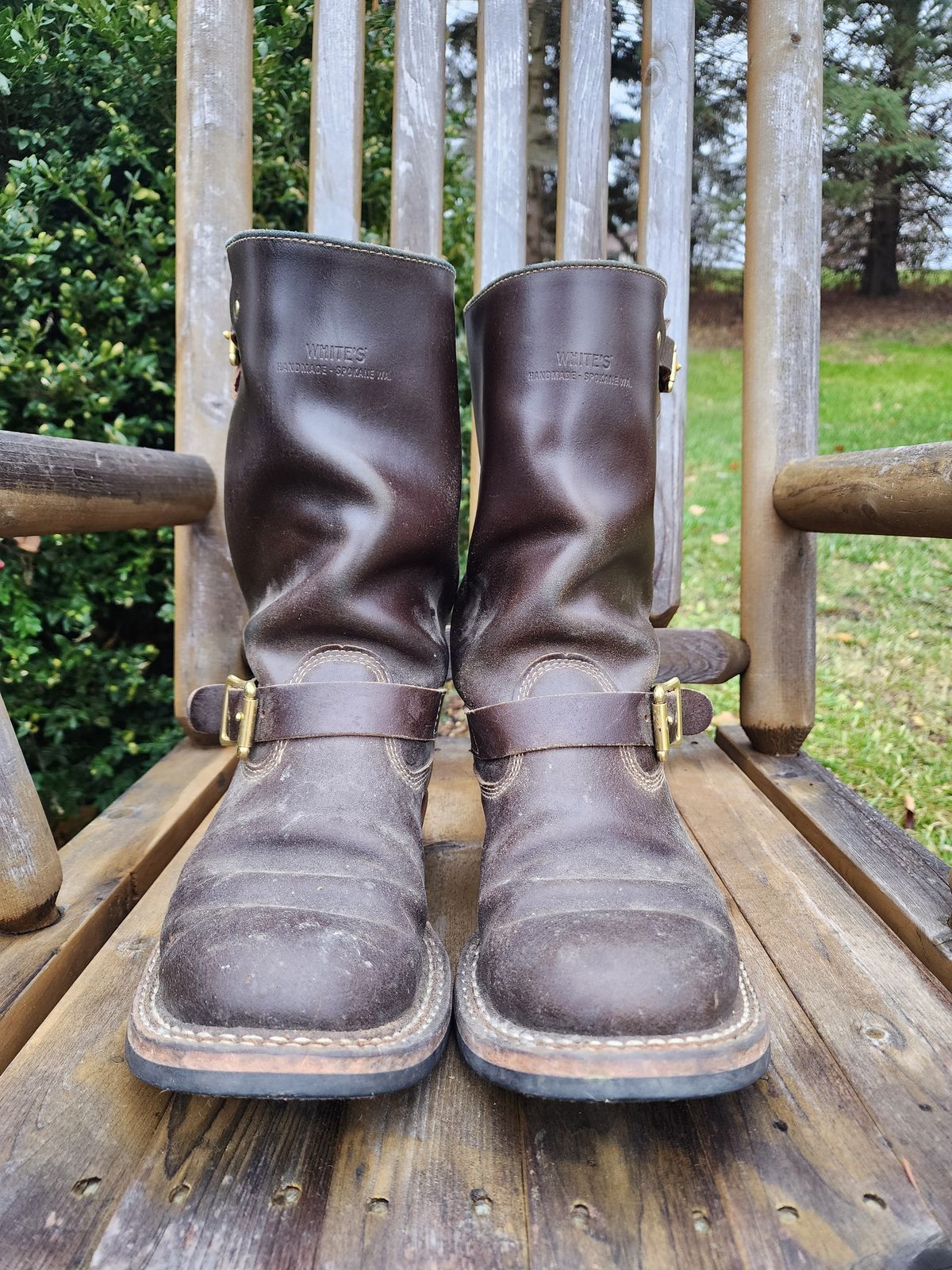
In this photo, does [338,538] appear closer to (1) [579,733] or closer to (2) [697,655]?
(1) [579,733]

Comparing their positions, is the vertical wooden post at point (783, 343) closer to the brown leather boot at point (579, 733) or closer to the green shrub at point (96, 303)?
the brown leather boot at point (579, 733)

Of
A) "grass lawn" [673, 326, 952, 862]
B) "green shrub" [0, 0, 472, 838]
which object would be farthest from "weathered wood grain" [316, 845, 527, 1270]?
"grass lawn" [673, 326, 952, 862]

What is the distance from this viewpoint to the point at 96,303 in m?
1.50

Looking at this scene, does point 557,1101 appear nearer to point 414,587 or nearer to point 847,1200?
point 847,1200

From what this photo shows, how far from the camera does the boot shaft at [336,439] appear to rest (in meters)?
0.85

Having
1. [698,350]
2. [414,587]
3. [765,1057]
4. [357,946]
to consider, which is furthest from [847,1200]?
[698,350]

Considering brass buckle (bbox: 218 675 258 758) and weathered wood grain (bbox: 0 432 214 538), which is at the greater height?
weathered wood grain (bbox: 0 432 214 538)

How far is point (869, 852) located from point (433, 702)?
528 mm

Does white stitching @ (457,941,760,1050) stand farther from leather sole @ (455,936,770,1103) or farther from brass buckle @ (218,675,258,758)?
brass buckle @ (218,675,258,758)

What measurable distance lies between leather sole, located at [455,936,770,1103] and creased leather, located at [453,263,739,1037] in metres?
0.07

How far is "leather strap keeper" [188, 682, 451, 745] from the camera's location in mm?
797

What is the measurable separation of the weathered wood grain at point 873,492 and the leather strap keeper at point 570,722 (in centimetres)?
38

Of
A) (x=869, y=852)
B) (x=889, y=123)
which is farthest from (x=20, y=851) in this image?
(x=889, y=123)

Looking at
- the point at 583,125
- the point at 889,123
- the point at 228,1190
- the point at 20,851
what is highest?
the point at 889,123
